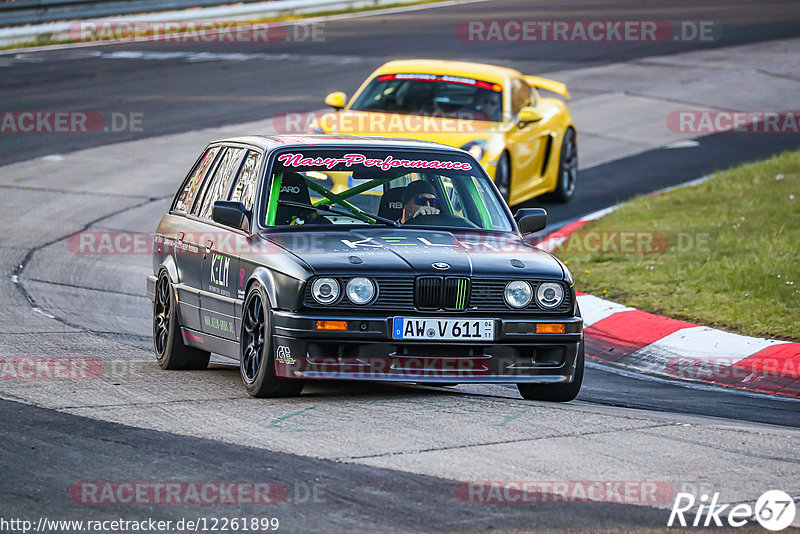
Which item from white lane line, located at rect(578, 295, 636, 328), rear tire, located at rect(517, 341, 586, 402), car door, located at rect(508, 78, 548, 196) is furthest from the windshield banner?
car door, located at rect(508, 78, 548, 196)

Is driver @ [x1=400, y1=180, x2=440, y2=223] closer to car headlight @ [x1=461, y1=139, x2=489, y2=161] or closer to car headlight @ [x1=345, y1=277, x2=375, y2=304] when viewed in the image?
car headlight @ [x1=345, y1=277, x2=375, y2=304]

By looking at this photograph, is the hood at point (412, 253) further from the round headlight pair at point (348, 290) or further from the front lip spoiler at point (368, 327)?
the front lip spoiler at point (368, 327)

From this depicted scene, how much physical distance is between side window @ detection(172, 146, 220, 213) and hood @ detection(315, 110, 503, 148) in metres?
4.64

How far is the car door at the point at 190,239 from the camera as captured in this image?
27.9ft

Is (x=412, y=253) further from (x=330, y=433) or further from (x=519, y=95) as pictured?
(x=519, y=95)

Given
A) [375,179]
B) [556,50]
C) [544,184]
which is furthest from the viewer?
[556,50]

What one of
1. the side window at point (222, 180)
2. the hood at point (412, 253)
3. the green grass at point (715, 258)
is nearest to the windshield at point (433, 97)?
the green grass at point (715, 258)

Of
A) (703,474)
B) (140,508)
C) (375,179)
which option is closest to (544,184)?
(375,179)

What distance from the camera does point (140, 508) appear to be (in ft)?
16.9

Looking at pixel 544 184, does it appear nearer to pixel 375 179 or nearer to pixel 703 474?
pixel 375 179

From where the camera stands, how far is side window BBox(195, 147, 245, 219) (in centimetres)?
871

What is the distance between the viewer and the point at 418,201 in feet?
27.2

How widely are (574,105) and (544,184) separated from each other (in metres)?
7.08

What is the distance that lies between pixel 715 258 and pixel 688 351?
2744mm
